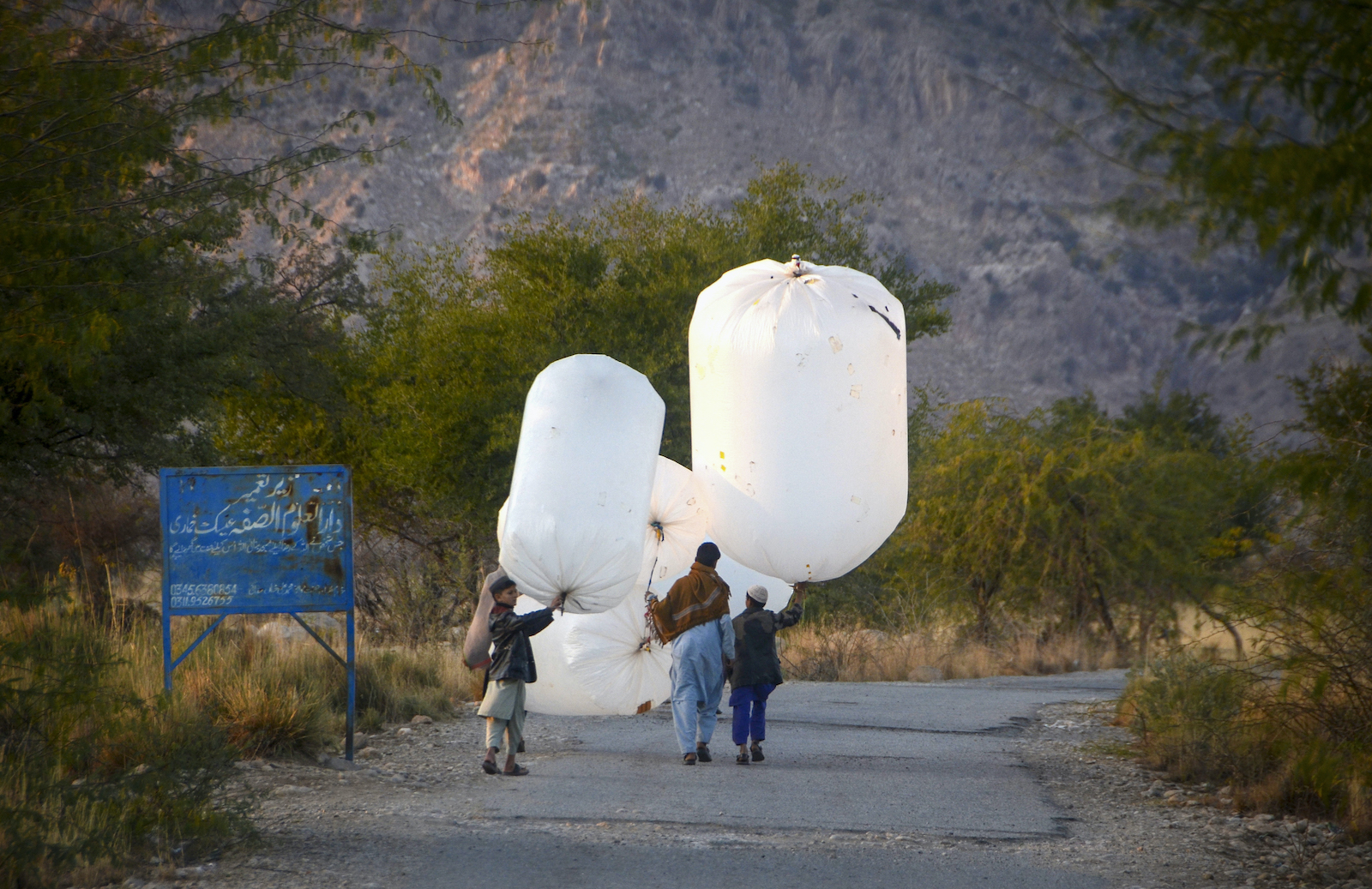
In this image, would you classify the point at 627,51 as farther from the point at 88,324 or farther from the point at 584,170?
the point at 88,324

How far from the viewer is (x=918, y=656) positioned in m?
20.3

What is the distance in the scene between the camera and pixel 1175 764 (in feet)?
31.8

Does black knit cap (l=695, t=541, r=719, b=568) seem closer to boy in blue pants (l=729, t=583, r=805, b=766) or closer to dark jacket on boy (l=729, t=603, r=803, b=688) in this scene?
boy in blue pants (l=729, t=583, r=805, b=766)

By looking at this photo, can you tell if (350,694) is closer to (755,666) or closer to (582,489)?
(582,489)

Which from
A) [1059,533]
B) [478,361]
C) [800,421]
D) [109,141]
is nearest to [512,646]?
[800,421]

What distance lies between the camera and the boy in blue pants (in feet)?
33.2

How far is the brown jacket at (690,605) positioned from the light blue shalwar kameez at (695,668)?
0.21 ft

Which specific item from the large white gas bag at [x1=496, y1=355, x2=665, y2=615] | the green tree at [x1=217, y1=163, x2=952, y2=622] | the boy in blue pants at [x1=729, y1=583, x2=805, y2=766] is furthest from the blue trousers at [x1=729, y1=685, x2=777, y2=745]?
the green tree at [x1=217, y1=163, x2=952, y2=622]

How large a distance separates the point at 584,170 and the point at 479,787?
71222mm

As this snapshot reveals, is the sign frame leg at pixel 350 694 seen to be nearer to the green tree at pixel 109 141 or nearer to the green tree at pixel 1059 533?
the green tree at pixel 109 141

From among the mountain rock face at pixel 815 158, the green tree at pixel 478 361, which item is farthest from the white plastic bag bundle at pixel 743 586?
the mountain rock face at pixel 815 158

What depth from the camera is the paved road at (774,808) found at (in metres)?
6.22

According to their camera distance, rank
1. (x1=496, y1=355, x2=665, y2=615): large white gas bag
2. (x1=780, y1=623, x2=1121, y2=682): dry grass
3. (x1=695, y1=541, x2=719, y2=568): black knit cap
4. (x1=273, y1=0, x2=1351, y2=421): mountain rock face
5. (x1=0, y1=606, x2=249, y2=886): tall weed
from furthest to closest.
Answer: (x1=273, y1=0, x2=1351, y2=421): mountain rock face
(x1=780, y1=623, x2=1121, y2=682): dry grass
(x1=695, y1=541, x2=719, y2=568): black knit cap
(x1=496, y1=355, x2=665, y2=615): large white gas bag
(x1=0, y1=606, x2=249, y2=886): tall weed

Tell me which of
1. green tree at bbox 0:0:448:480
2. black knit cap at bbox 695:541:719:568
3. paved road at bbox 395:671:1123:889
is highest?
green tree at bbox 0:0:448:480
